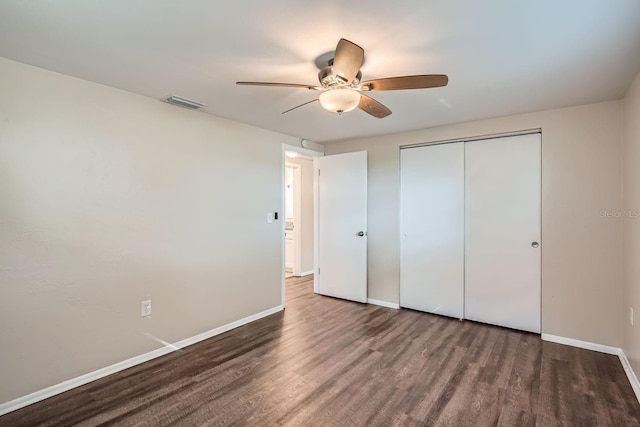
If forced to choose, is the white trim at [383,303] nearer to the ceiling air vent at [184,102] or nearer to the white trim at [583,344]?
the white trim at [583,344]

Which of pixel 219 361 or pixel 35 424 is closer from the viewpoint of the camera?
pixel 35 424

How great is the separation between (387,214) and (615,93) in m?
2.41

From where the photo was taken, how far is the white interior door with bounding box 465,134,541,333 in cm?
319

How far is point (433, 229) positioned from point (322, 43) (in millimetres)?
2707

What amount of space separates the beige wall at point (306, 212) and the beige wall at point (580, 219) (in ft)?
10.8

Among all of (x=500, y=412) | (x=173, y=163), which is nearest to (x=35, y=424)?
(x=173, y=163)

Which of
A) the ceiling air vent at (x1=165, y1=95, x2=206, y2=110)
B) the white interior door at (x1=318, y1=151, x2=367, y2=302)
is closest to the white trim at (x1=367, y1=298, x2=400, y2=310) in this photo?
the white interior door at (x1=318, y1=151, x2=367, y2=302)

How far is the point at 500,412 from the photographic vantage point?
2.00 metres

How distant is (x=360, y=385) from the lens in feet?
7.51

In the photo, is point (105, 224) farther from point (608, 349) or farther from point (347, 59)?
point (608, 349)

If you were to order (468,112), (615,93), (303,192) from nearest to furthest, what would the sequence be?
1. (615,93)
2. (468,112)
3. (303,192)

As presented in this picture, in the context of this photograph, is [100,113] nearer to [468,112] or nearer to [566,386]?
[468,112]

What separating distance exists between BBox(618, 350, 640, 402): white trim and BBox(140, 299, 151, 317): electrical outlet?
3702 millimetres

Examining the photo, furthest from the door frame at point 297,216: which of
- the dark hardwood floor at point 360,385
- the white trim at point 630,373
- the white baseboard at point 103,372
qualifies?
the white trim at point 630,373
